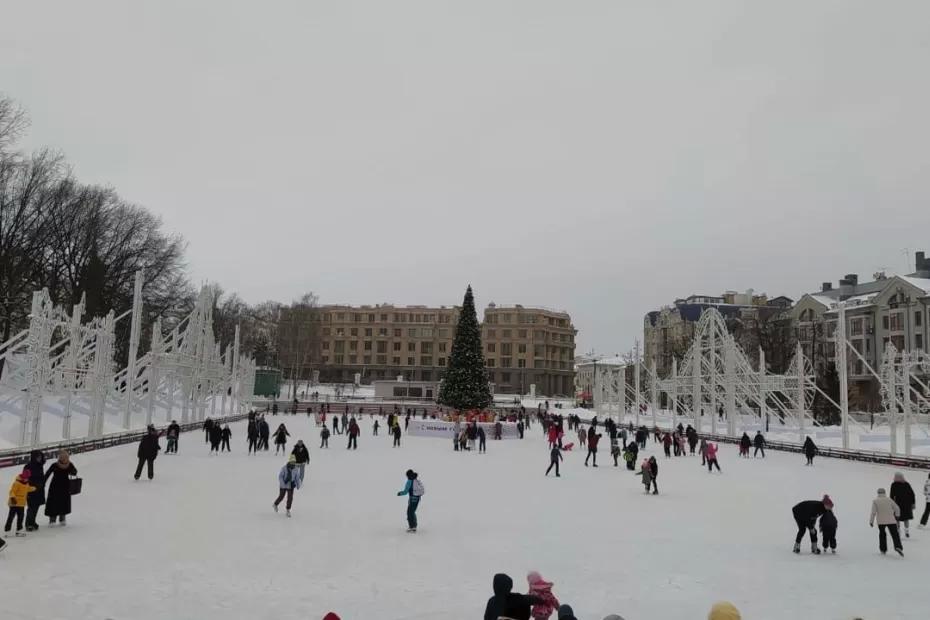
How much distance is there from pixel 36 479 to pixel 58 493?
43 cm

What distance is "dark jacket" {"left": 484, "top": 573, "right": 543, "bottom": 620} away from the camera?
18.3 ft

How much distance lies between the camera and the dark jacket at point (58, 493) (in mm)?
11289

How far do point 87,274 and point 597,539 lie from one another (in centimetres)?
4081

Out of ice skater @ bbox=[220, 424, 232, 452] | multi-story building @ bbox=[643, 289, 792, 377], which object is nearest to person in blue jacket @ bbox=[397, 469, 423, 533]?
ice skater @ bbox=[220, 424, 232, 452]

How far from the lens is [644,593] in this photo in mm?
8812

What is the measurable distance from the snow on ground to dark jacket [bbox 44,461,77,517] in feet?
1.52

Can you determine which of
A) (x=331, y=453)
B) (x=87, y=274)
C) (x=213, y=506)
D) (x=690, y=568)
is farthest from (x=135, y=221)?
(x=690, y=568)

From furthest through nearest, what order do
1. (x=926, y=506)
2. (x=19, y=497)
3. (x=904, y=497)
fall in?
(x=926, y=506)
(x=904, y=497)
(x=19, y=497)

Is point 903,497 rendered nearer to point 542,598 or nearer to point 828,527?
point 828,527

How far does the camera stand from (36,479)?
11.4 meters

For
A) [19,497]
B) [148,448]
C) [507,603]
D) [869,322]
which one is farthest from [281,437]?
[869,322]

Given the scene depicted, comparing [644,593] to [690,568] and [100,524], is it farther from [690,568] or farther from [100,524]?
[100,524]

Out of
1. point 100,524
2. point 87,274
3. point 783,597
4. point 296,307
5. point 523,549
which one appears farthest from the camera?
point 296,307

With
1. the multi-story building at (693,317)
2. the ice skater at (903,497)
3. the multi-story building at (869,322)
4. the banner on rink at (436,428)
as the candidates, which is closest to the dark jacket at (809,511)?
the ice skater at (903,497)
